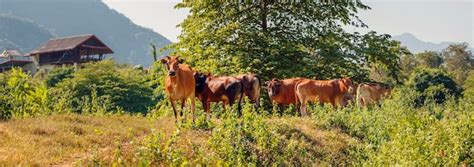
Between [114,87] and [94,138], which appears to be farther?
[114,87]

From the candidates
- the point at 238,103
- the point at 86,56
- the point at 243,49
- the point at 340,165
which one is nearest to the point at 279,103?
the point at 243,49

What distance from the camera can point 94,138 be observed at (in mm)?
9789

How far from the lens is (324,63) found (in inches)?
762

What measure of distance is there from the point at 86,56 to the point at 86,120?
201 feet

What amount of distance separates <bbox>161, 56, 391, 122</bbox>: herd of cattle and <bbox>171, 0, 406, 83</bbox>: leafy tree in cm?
138

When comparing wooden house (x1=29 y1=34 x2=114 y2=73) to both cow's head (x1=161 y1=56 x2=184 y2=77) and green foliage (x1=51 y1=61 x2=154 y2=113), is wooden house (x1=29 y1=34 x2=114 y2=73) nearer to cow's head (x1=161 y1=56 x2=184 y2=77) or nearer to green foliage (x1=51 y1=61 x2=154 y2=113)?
green foliage (x1=51 y1=61 x2=154 y2=113)

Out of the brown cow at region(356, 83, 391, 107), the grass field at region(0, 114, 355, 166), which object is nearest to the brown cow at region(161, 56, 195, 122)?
the grass field at region(0, 114, 355, 166)

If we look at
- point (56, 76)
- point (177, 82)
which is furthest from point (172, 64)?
point (56, 76)

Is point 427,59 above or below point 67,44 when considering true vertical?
below

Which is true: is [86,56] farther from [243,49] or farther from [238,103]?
[238,103]

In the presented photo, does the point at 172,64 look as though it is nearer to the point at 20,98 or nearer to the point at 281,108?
the point at 20,98

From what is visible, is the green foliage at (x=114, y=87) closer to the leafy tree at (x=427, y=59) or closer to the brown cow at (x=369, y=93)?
the brown cow at (x=369, y=93)

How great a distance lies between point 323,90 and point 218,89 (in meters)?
4.01

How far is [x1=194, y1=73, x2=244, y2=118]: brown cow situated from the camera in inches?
532
